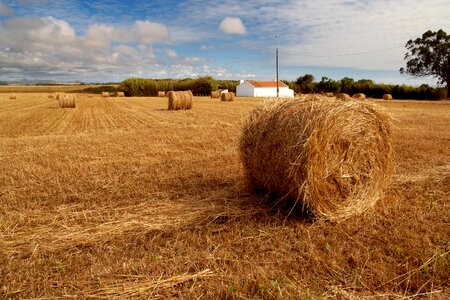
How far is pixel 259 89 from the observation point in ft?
228

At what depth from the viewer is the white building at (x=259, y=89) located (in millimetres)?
69438

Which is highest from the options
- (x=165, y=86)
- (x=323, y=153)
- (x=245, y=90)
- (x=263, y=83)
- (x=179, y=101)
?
(x=263, y=83)

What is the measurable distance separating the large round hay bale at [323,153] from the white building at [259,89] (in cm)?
6404

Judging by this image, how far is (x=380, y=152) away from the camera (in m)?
5.70

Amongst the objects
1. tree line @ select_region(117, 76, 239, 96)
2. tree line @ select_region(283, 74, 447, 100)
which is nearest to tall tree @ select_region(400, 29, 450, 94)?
tree line @ select_region(283, 74, 447, 100)

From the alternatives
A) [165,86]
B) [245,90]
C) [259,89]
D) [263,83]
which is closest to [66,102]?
[259,89]

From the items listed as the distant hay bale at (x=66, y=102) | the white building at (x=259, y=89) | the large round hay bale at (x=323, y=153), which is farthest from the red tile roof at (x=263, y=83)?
the large round hay bale at (x=323, y=153)

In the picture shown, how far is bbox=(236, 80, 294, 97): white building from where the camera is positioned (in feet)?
228

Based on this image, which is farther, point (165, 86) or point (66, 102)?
point (165, 86)

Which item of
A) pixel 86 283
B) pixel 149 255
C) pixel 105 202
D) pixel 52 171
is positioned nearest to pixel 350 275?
pixel 149 255

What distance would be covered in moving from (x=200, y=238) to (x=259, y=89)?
66.5 metres

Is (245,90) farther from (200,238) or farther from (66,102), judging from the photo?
(200,238)

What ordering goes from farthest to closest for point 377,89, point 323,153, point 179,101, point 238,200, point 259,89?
1. point 259,89
2. point 377,89
3. point 179,101
4. point 238,200
5. point 323,153

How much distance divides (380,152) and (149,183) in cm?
411
